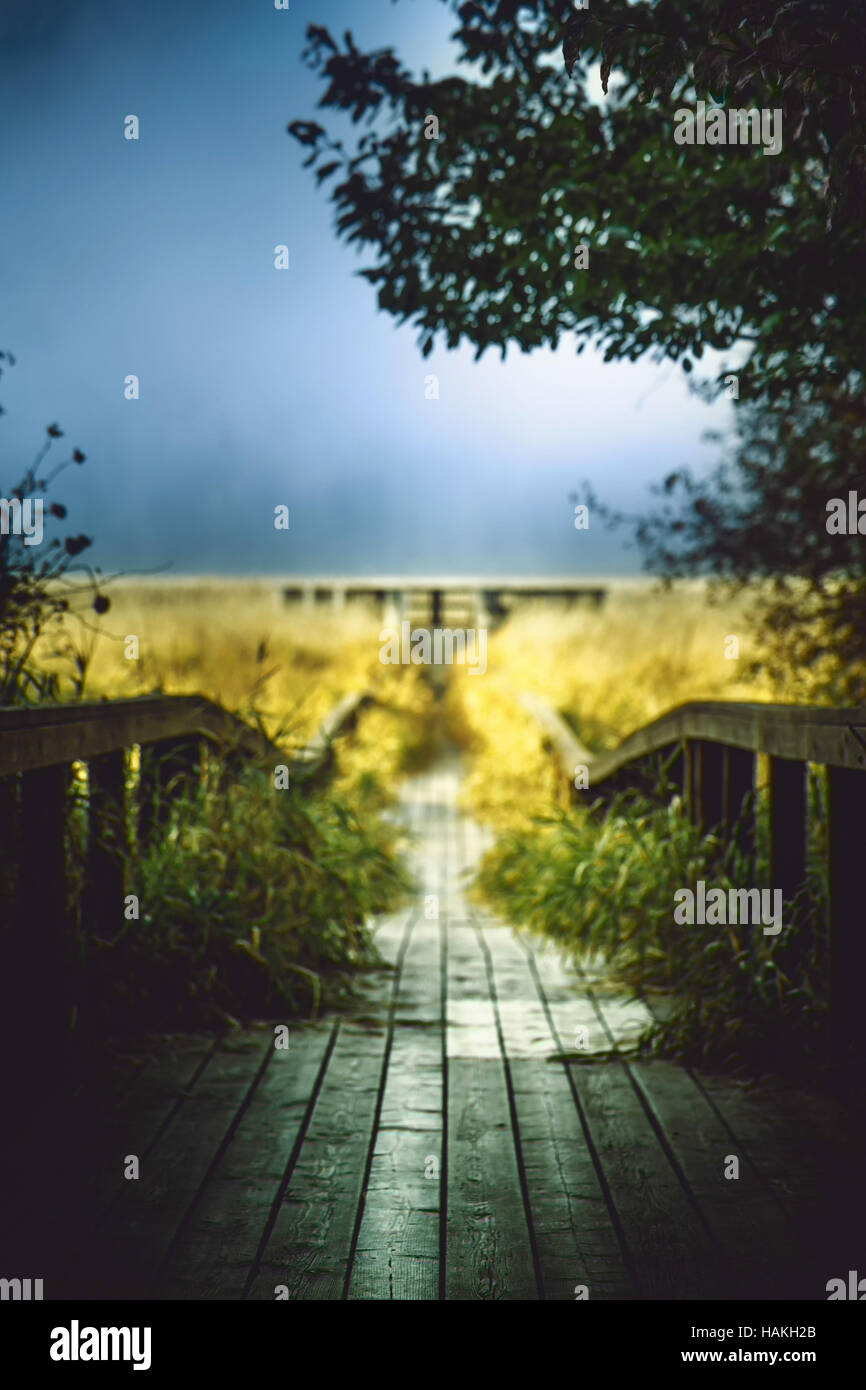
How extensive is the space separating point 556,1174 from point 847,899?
1118 millimetres

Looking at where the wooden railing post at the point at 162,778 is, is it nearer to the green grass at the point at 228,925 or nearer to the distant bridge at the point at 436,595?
the green grass at the point at 228,925

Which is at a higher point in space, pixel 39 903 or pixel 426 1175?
pixel 39 903

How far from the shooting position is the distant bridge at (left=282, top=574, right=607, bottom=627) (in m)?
23.4

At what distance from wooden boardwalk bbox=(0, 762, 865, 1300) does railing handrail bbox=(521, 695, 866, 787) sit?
0.94 metres

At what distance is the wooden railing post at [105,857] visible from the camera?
4.05m

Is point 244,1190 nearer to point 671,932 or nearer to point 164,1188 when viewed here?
point 164,1188

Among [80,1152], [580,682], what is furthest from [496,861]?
[580,682]

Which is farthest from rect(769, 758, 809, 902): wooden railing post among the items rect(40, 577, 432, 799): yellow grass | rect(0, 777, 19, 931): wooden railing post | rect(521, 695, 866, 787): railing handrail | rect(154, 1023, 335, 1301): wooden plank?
rect(40, 577, 432, 799): yellow grass

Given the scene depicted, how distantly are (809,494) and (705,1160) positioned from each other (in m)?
5.22

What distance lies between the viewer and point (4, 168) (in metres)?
4.74

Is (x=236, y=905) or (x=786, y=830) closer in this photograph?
(x=786, y=830)

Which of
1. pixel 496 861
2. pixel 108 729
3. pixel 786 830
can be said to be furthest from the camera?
pixel 496 861

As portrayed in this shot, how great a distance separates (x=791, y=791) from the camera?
13.5ft
